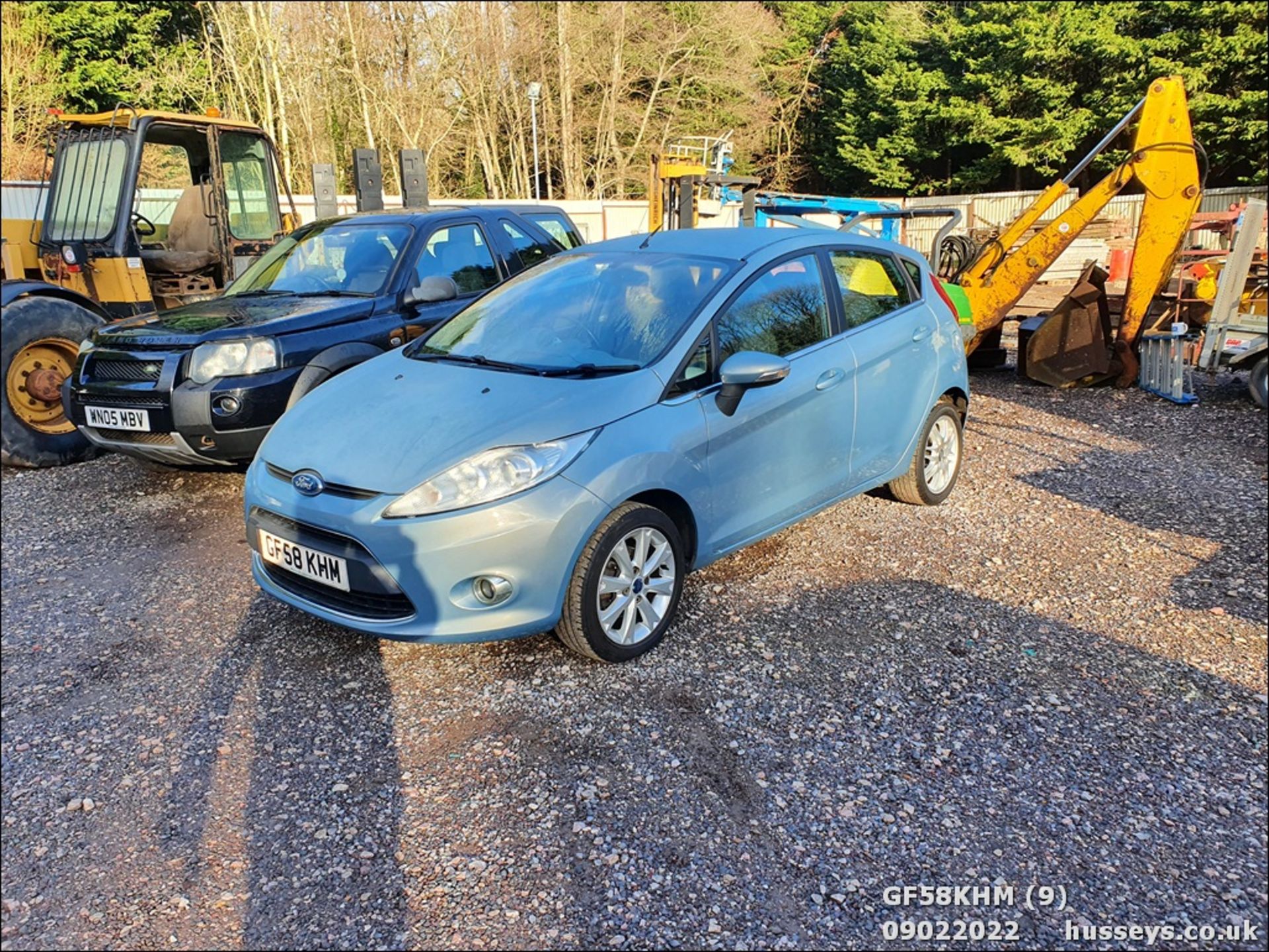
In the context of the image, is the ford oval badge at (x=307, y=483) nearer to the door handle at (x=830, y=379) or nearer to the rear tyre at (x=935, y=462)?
the door handle at (x=830, y=379)

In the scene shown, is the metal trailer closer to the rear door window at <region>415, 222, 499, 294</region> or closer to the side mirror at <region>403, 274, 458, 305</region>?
the rear door window at <region>415, 222, 499, 294</region>

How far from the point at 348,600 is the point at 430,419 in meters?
0.78

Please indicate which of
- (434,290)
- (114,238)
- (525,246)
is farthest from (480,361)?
(114,238)

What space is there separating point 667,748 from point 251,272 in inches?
206

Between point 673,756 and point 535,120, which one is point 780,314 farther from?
point 535,120

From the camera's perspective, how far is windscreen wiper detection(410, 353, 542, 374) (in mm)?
3863

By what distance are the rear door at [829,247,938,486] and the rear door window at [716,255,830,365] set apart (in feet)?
0.64

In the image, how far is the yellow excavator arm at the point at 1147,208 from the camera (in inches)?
340

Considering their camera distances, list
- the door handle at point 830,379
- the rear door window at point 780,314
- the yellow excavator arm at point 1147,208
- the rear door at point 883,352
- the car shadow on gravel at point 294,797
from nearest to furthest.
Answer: the car shadow on gravel at point 294,797 → the rear door window at point 780,314 → the door handle at point 830,379 → the rear door at point 883,352 → the yellow excavator arm at point 1147,208

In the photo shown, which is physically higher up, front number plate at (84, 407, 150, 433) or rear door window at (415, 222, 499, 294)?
rear door window at (415, 222, 499, 294)

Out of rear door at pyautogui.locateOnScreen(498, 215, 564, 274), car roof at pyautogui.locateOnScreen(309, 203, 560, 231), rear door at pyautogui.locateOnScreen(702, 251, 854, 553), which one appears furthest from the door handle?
car roof at pyautogui.locateOnScreen(309, 203, 560, 231)

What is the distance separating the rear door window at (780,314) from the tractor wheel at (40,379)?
5.21 metres

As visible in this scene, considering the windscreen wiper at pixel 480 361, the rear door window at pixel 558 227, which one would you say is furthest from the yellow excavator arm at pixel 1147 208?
the windscreen wiper at pixel 480 361

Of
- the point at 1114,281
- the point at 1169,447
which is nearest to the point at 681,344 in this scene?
the point at 1169,447
